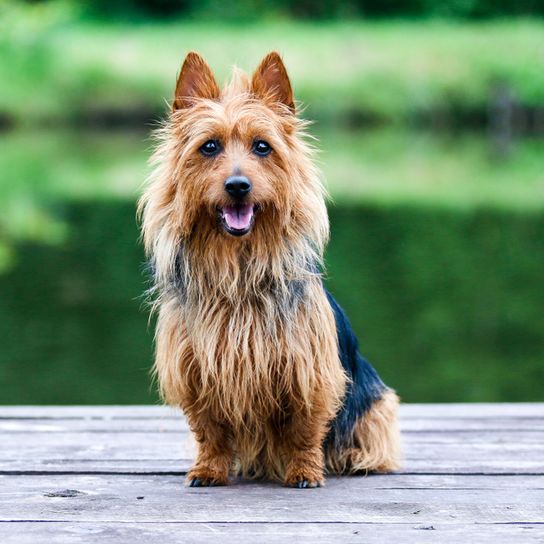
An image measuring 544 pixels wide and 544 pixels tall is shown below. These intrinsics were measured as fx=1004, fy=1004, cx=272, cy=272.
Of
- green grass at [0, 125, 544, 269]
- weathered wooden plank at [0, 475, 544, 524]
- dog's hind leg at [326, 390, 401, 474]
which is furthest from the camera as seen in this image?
green grass at [0, 125, 544, 269]

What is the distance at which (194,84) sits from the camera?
10.6ft

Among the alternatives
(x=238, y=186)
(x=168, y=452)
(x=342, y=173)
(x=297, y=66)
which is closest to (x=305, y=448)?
(x=168, y=452)

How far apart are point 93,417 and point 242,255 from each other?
145 centimetres

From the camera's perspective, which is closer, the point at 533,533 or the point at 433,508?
the point at 533,533

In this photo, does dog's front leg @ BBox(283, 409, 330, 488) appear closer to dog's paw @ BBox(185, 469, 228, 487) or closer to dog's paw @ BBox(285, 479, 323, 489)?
dog's paw @ BBox(285, 479, 323, 489)

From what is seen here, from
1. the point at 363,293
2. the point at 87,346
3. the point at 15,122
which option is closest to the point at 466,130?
the point at 15,122

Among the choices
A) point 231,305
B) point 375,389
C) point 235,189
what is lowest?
point 375,389

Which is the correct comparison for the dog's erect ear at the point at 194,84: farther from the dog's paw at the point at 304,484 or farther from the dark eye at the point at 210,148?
the dog's paw at the point at 304,484

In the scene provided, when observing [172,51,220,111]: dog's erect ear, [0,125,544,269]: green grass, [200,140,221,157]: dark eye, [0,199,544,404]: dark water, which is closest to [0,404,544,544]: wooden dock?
[200,140,221,157]: dark eye

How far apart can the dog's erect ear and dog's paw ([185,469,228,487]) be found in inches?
47.1

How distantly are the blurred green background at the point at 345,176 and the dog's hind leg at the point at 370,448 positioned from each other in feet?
8.04

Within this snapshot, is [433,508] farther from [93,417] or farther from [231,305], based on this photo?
[93,417]

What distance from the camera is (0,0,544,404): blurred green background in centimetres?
839

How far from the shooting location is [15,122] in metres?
24.1
